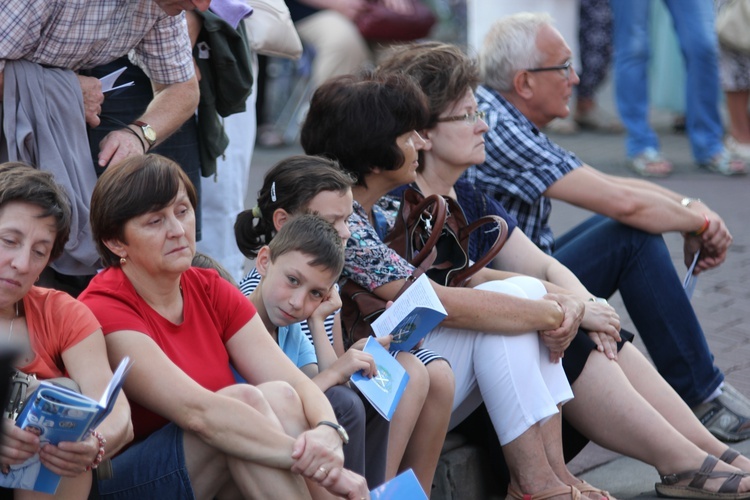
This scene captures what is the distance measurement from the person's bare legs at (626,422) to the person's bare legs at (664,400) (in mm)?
109

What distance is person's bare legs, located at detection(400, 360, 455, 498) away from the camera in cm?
333

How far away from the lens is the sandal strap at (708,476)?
375 cm

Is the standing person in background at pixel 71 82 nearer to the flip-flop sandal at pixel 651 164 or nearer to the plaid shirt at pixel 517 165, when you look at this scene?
the plaid shirt at pixel 517 165

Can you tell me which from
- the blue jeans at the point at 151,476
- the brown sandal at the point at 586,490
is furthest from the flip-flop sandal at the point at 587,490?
the blue jeans at the point at 151,476

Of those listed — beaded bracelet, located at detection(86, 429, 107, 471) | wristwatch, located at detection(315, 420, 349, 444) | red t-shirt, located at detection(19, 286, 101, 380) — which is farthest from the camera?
wristwatch, located at detection(315, 420, 349, 444)

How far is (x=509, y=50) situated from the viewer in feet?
15.2

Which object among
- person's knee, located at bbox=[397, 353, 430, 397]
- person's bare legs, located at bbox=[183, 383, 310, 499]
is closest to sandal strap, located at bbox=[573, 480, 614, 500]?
person's knee, located at bbox=[397, 353, 430, 397]

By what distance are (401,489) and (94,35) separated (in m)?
1.47

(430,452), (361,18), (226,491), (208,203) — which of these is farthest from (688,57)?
(226,491)

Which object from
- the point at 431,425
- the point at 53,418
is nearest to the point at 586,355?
the point at 431,425

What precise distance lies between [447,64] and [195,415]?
1.84m

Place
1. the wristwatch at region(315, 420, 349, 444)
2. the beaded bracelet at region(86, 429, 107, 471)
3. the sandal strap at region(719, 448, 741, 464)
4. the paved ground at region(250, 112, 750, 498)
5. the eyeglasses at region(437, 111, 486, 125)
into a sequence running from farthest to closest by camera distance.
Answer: the paved ground at region(250, 112, 750, 498) < the eyeglasses at region(437, 111, 486, 125) < the sandal strap at region(719, 448, 741, 464) < the wristwatch at region(315, 420, 349, 444) < the beaded bracelet at region(86, 429, 107, 471)

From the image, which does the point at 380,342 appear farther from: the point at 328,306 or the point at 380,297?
the point at 380,297

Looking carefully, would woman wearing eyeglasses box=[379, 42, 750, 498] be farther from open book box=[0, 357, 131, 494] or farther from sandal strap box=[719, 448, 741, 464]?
open book box=[0, 357, 131, 494]
